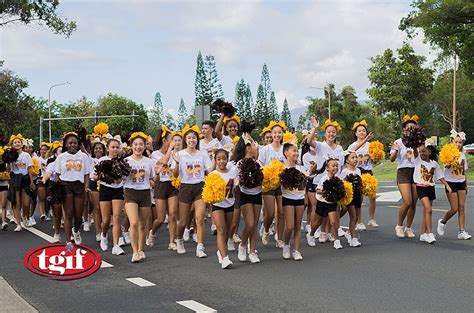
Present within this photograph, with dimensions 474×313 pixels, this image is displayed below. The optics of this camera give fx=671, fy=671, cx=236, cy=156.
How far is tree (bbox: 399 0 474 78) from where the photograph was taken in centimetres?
3066

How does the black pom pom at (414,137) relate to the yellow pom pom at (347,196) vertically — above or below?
above

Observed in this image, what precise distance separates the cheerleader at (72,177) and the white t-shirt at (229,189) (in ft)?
9.78

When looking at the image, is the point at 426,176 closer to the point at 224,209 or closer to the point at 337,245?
the point at 337,245

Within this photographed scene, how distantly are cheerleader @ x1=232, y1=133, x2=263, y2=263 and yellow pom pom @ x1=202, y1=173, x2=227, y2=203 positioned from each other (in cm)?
25

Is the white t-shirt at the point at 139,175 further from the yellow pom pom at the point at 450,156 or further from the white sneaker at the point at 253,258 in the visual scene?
the yellow pom pom at the point at 450,156

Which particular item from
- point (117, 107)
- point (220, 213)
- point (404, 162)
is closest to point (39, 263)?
point (220, 213)

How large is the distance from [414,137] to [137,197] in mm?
4562

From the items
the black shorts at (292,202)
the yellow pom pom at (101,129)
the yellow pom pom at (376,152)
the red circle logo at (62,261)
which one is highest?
the yellow pom pom at (101,129)

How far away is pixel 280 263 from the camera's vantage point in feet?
30.5

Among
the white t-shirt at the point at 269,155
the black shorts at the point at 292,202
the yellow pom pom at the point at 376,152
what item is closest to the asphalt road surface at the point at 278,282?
the black shorts at the point at 292,202

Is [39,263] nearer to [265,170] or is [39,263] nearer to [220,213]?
[220,213]

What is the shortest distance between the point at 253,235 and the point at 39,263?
10.4 ft

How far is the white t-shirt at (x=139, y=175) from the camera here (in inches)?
387

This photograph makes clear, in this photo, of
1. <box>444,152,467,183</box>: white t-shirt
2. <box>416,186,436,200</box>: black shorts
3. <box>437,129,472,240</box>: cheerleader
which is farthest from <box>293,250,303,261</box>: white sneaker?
<box>444,152,467,183</box>: white t-shirt
